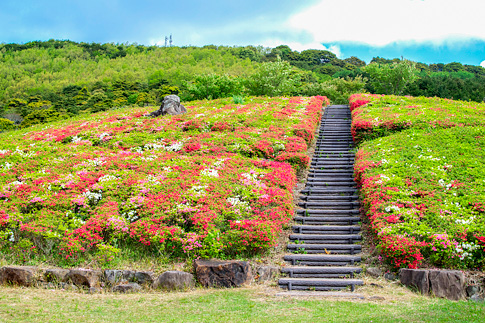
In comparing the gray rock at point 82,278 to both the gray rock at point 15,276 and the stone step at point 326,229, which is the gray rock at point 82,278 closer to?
the gray rock at point 15,276

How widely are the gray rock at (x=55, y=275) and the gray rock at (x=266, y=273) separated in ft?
17.3

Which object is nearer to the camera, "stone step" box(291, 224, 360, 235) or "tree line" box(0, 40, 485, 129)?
"stone step" box(291, 224, 360, 235)

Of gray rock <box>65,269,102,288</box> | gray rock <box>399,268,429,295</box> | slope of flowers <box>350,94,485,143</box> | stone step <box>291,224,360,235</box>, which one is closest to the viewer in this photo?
gray rock <box>399,268,429,295</box>

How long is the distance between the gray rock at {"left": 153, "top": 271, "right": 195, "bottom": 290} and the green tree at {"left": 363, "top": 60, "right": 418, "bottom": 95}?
34.0 meters

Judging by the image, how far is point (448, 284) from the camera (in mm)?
8930

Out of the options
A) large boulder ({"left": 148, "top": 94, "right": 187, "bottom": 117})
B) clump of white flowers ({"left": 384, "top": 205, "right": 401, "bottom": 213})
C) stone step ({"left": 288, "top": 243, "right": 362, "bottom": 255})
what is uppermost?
large boulder ({"left": 148, "top": 94, "right": 187, "bottom": 117})

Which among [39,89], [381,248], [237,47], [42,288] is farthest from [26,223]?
[237,47]

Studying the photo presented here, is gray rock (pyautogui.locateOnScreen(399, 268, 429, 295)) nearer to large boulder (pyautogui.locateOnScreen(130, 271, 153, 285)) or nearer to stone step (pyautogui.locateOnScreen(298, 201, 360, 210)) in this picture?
stone step (pyautogui.locateOnScreen(298, 201, 360, 210))

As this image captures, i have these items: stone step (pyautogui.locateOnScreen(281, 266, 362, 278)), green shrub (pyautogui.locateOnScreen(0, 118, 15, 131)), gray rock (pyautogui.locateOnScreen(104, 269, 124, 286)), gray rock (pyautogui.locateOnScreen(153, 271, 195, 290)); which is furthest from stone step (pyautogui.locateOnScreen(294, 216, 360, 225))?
green shrub (pyautogui.locateOnScreen(0, 118, 15, 131))

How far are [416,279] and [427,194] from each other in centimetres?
406

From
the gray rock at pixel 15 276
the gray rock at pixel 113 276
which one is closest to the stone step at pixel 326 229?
the gray rock at pixel 113 276

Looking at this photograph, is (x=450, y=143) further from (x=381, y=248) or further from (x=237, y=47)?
(x=237, y=47)

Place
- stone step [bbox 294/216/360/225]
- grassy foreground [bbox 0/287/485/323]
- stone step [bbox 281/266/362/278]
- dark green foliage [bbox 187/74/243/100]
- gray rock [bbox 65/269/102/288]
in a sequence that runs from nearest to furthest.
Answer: grassy foreground [bbox 0/287/485/323] → gray rock [bbox 65/269/102/288] → stone step [bbox 281/266/362/278] → stone step [bbox 294/216/360/225] → dark green foliage [bbox 187/74/243/100]

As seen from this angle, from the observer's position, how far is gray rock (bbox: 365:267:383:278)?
10.2 metres
